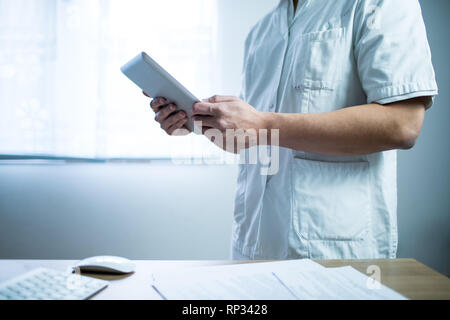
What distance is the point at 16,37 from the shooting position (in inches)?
66.0

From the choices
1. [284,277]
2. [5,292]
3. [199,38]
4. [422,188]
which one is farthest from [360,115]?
[422,188]

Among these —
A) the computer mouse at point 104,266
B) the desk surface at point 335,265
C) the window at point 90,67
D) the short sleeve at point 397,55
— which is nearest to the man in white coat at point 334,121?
the short sleeve at point 397,55

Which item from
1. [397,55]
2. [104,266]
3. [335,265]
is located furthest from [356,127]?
[104,266]

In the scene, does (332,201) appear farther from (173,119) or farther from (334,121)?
(173,119)

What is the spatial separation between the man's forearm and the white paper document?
0.27 metres

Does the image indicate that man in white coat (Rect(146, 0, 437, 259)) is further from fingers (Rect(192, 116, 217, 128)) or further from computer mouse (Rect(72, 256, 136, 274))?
computer mouse (Rect(72, 256, 136, 274))

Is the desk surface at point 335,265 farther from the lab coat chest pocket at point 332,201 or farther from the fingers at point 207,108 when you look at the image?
the fingers at point 207,108

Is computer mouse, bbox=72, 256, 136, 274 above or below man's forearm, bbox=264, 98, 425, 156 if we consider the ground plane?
below

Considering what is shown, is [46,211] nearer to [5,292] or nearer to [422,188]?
[5,292]

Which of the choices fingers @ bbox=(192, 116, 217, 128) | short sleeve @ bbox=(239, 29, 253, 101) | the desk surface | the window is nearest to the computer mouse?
the desk surface

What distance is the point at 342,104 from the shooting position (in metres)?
0.79

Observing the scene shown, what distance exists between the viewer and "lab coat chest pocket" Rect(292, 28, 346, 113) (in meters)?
0.78

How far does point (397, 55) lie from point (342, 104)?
0.50ft

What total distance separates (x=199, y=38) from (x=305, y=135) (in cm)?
115
